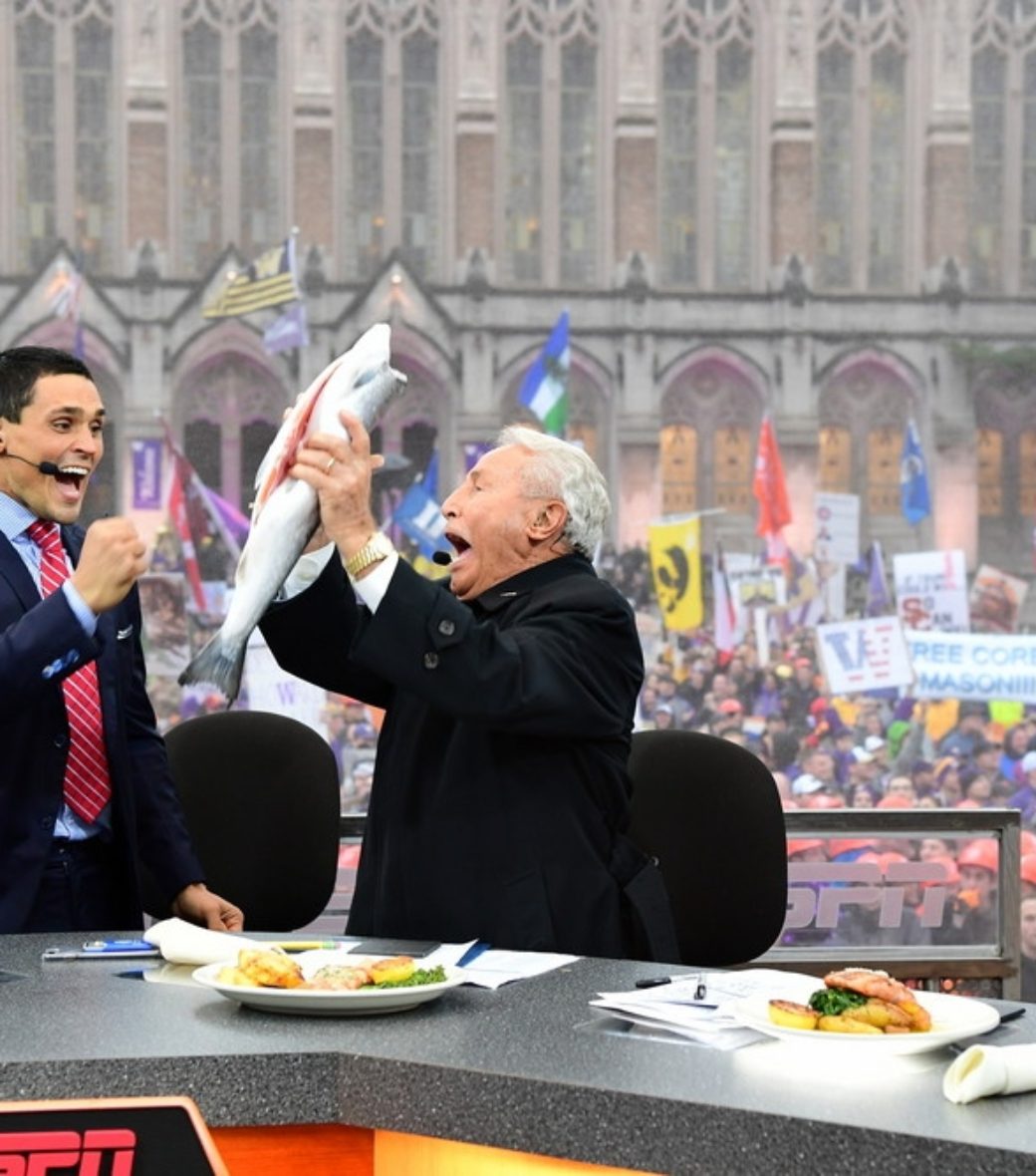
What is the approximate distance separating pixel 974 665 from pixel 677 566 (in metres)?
1.99

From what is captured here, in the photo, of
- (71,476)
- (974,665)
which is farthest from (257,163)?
(71,476)

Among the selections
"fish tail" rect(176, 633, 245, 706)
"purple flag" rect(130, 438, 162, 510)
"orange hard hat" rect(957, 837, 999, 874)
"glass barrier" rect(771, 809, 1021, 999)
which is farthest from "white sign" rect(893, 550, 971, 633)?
"fish tail" rect(176, 633, 245, 706)

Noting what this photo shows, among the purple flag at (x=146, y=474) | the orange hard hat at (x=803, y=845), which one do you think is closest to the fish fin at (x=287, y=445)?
the orange hard hat at (x=803, y=845)

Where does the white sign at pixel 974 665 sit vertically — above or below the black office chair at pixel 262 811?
above

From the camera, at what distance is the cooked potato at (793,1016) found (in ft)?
4.44

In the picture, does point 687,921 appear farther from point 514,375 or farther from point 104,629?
point 514,375

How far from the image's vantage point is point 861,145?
37.6ft

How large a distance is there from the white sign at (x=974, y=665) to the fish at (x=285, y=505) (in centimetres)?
946

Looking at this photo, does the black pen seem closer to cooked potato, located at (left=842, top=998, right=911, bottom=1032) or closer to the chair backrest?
cooked potato, located at (left=842, top=998, right=911, bottom=1032)

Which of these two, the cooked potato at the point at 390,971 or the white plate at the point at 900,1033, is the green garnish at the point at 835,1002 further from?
the cooked potato at the point at 390,971

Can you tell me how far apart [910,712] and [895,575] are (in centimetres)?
85

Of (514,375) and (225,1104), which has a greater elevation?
(514,375)

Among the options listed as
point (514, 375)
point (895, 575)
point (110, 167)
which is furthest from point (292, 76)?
point (895, 575)

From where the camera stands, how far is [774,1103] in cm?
120
